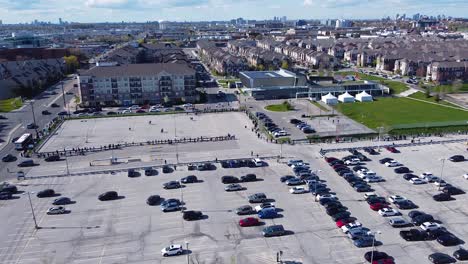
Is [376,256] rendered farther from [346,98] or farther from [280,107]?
[346,98]

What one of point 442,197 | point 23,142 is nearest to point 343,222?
point 442,197

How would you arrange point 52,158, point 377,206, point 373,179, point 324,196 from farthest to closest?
1. point 52,158
2. point 373,179
3. point 324,196
4. point 377,206

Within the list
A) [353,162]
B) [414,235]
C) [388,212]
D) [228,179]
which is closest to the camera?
[414,235]

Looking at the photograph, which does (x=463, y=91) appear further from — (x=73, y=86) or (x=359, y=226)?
(x=73, y=86)

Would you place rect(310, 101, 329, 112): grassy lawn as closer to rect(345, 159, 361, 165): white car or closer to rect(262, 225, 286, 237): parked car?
rect(345, 159, 361, 165): white car

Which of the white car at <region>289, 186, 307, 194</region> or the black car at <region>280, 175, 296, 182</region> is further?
the black car at <region>280, 175, 296, 182</region>

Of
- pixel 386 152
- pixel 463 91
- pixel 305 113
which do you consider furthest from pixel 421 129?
pixel 463 91

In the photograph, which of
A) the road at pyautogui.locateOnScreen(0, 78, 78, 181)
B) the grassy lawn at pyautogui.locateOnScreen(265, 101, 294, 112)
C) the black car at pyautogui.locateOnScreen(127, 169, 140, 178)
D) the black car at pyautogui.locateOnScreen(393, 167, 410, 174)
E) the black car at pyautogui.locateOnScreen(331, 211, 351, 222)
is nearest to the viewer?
the black car at pyautogui.locateOnScreen(331, 211, 351, 222)

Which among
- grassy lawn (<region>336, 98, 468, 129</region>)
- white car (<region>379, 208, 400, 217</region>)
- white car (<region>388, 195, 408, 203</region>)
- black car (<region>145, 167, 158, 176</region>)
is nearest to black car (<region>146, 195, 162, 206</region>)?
black car (<region>145, 167, 158, 176</region>)
